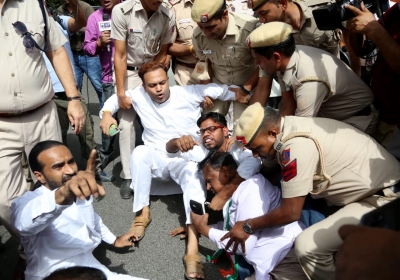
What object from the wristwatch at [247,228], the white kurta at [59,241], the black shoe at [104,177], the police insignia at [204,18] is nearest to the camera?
the white kurta at [59,241]

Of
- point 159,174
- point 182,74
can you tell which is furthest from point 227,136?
point 182,74

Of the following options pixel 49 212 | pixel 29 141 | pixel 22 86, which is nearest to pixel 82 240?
pixel 49 212

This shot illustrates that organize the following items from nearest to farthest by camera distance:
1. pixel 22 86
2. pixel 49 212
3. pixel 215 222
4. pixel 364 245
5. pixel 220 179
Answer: pixel 364 245 < pixel 49 212 < pixel 22 86 < pixel 220 179 < pixel 215 222

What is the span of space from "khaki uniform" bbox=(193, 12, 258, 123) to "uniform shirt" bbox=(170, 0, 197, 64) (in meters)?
0.42

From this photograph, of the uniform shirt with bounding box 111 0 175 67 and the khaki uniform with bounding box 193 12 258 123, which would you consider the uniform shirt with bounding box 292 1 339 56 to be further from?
the uniform shirt with bounding box 111 0 175 67

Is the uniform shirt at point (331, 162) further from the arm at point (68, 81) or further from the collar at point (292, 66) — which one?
the arm at point (68, 81)

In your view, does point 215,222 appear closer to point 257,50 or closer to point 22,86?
point 257,50

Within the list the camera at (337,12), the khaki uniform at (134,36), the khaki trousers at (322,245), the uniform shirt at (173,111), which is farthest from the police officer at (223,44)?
the khaki trousers at (322,245)

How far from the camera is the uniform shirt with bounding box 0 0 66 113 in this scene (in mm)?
2537

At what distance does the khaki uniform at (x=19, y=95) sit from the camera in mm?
2551

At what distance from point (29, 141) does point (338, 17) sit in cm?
209

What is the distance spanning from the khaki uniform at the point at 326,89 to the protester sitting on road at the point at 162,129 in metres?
0.94

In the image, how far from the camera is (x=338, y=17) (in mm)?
2371

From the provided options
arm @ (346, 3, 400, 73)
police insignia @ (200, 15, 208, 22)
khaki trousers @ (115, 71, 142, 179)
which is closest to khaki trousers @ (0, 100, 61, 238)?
khaki trousers @ (115, 71, 142, 179)
